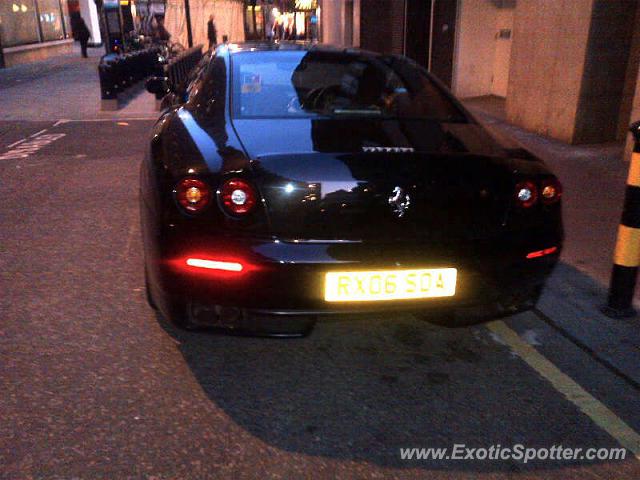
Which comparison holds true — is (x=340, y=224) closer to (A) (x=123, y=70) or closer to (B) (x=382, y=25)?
(A) (x=123, y=70)

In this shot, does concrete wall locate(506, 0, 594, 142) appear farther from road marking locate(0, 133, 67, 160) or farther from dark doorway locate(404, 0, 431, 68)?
road marking locate(0, 133, 67, 160)

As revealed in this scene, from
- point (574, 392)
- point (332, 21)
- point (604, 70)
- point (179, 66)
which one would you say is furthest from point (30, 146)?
point (332, 21)

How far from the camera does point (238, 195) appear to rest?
2555 mm

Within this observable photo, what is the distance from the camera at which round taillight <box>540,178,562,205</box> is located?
2875 millimetres

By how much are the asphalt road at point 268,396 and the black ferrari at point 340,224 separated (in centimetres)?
30

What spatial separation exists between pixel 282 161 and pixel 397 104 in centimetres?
114

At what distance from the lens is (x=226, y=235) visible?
2584mm

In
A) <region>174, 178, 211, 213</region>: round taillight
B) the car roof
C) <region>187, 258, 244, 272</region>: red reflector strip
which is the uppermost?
the car roof

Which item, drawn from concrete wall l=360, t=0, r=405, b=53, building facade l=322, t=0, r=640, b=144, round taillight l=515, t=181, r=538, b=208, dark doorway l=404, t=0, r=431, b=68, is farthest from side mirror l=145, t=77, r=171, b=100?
concrete wall l=360, t=0, r=405, b=53

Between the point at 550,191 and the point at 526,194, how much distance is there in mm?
152

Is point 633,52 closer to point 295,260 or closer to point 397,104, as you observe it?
point 397,104

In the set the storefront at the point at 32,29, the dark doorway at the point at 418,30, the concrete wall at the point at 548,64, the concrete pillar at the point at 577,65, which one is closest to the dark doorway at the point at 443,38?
the dark doorway at the point at 418,30

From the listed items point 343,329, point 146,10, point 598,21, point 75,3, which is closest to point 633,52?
point 598,21

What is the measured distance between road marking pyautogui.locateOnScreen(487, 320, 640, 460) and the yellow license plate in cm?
72
